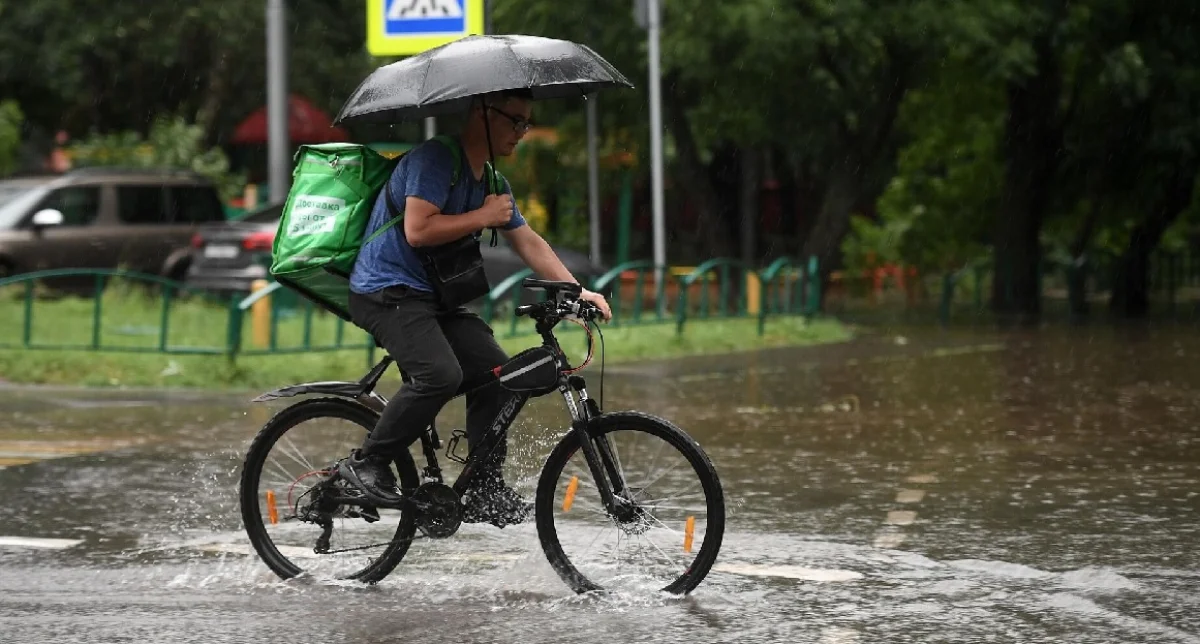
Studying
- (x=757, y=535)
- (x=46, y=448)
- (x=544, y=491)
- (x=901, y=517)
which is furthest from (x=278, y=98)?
(x=544, y=491)

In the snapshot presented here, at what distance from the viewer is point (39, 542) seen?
26.2 ft

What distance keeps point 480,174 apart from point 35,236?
1634cm

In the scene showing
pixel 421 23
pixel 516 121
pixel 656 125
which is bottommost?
pixel 516 121

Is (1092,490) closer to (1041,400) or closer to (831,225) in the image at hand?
(1041,400)

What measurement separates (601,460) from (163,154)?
1016 inches

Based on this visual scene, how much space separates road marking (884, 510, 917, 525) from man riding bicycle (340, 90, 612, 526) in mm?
2048

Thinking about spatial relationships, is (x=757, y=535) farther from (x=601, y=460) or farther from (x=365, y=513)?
(x=365, y=513)

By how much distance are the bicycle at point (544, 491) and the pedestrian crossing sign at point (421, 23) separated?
7330mm

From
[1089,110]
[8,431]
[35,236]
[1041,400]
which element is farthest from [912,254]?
[8,431]

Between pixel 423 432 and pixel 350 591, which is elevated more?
pixel 423 432

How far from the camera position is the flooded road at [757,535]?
6.39 metres

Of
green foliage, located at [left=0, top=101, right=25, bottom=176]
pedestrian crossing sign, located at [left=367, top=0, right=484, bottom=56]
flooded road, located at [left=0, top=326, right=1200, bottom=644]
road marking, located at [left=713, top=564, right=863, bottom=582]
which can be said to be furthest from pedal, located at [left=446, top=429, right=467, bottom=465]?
green foliage, located at [left=0, top=101, right=25, bottom=176]

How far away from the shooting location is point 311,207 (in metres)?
6.80

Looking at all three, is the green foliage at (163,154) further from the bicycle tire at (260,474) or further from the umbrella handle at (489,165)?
the umbrella handle at (489,165)
